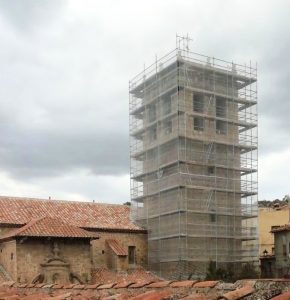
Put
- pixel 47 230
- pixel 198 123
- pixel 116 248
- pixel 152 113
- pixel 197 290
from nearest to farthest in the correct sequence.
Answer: pixel 197 290 < pixel 47 230 < pixel 116 248 < pixel 198 123 < pixel 152 113

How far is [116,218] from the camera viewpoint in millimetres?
36250

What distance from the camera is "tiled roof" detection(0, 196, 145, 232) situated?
3238cm

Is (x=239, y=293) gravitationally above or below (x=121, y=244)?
above

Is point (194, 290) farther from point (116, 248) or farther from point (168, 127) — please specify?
point (168, 127)

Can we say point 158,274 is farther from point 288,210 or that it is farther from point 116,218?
point 288,210

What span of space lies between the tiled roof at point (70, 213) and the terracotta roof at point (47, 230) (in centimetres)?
208

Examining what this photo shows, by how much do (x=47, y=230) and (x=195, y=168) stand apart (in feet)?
34.5

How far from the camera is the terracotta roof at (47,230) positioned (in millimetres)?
28253

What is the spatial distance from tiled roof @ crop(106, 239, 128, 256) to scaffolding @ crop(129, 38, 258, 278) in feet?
8.24

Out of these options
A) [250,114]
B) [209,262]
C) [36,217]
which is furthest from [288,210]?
[36,217]

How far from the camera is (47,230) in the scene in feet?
94.7

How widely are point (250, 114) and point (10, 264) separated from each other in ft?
61.6

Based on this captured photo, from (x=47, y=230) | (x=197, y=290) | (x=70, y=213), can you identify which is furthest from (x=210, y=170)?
(x=197, y=290)

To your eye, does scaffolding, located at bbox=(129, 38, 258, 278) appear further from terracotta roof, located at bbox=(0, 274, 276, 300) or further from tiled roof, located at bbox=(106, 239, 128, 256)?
Answer: terracotta roof, located at bbox=(0, 274, 276, 300)
